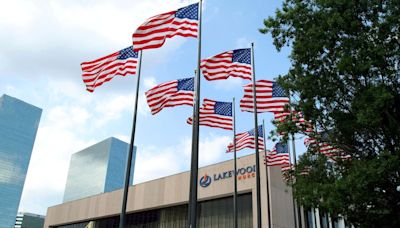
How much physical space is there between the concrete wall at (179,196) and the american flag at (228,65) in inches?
367

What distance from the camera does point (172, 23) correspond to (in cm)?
1616

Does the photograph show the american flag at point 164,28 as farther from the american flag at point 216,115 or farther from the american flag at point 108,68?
the american flag at point 216,115

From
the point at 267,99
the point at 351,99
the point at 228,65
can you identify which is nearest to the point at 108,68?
the point at 228,65

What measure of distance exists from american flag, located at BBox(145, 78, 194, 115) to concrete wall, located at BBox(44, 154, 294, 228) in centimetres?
1014

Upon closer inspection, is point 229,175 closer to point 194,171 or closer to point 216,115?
point 216,115

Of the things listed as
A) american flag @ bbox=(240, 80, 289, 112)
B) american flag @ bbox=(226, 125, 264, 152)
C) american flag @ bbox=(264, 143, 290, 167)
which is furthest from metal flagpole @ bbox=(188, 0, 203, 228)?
american flag @ bbox=(264, 143, 290, 167)

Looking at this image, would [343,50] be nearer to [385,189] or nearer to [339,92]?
[339,92]

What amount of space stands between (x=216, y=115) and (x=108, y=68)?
7.14 m

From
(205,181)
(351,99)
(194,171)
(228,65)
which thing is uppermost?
(205,181)

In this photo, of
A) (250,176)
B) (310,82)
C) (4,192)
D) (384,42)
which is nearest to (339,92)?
(310,82)

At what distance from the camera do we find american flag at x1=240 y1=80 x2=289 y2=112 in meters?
20.9

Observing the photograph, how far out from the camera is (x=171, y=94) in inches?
740

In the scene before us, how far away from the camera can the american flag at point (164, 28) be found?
16.0 meters

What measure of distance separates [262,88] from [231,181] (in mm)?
17549
